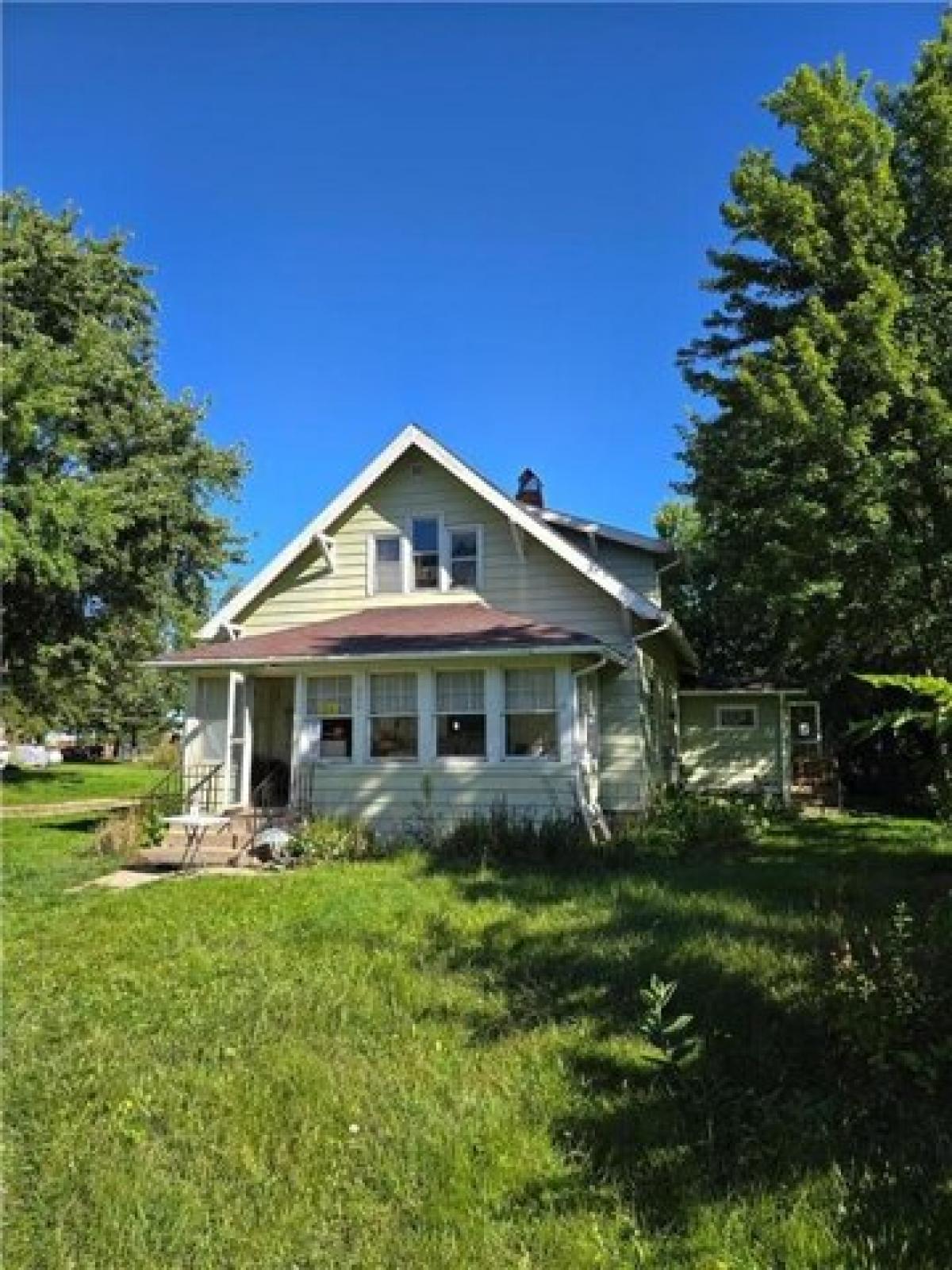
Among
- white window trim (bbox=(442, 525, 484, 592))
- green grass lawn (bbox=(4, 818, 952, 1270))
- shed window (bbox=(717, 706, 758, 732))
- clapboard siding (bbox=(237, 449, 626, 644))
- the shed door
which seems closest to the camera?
green grass lawn (bbox=(4, 818, 952, 1270))

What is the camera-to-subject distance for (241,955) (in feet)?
25.1

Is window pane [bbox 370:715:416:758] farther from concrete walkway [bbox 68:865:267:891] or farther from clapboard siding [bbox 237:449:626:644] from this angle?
concrete walkway [bbox 68:865:267:891]

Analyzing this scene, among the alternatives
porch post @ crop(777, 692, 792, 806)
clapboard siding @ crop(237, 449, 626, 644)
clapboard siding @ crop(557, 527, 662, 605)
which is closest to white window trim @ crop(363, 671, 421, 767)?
clapboard siding @ crop(237, 449, 626, 644)

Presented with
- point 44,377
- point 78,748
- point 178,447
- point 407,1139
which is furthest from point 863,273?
point 78,748

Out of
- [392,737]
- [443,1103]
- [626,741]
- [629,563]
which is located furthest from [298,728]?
[443,1103]

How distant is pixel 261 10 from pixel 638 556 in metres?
11.3

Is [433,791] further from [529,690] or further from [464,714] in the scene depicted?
[529,690]

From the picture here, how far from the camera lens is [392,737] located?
1560 centimetres

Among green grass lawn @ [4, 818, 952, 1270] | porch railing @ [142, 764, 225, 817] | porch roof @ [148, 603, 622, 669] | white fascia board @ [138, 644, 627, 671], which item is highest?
porch roof @ [148, 603, 622, 669]

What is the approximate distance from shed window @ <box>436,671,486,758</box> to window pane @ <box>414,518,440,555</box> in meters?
3.31

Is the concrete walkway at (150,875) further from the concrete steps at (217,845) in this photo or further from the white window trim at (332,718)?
the white window trim at (332,718)

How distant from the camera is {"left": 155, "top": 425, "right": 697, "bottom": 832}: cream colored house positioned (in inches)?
586

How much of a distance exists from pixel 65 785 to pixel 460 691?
21.2 metres

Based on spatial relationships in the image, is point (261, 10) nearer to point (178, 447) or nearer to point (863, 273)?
point (863, 273)
